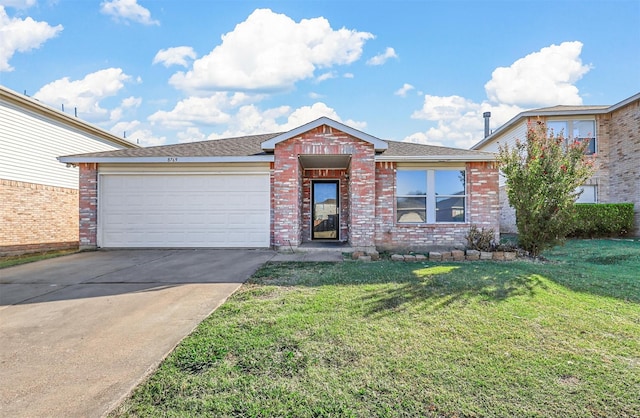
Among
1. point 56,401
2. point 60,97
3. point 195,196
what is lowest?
point 56,401

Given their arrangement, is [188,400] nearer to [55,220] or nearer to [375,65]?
[375,65]

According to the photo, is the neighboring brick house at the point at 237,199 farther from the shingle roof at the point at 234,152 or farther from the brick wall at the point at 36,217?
the brick wall at the point at 36,217

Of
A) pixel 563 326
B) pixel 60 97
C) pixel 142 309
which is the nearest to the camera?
pixel 563 326

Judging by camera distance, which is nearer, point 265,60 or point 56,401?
point 56,401

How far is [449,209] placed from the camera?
33.7 feet

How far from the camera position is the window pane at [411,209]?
1026 cm

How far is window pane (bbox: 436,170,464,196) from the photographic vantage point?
10.2 metres

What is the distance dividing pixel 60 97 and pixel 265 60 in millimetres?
15883

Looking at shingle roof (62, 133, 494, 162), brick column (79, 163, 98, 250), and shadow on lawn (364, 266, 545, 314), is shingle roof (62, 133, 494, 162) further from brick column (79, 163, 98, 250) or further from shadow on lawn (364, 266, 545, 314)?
shadow on lawn (364, 266, 545, 314)

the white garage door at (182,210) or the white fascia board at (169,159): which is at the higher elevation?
the white fascia board at (169,159)

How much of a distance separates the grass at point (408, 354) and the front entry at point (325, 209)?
21.2 ft

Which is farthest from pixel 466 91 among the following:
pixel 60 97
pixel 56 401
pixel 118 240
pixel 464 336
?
pixel 60 97

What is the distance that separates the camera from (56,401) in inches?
92.4

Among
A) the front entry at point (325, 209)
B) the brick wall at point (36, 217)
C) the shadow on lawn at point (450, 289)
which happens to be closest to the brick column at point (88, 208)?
the brick wall at point (36, 217)
